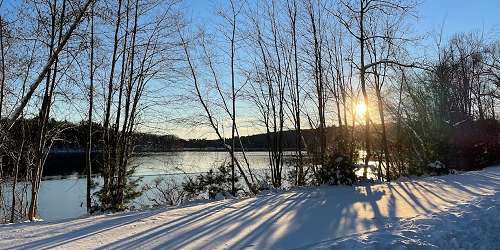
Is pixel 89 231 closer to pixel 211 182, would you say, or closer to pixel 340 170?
pixel 340 170

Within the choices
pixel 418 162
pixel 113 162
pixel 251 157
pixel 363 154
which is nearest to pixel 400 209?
pixel 363 154

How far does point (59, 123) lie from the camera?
1347 cm

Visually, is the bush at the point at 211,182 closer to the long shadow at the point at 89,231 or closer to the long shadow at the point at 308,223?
the long shadow at the point at 308,223

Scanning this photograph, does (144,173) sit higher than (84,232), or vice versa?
(144,173)

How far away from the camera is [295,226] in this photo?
21.3 feet

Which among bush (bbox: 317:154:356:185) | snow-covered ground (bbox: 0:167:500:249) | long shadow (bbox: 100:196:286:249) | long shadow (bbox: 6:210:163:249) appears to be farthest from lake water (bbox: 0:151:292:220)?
long shadow (bbox: 100:196:286:249)

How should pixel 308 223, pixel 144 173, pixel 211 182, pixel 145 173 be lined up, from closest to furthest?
pixel 308 223 → pixel 211 182 → pixel 144 173 → pixel 145 173

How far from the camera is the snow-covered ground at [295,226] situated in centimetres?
550

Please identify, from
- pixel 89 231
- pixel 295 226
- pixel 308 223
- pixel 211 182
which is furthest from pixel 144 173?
pixel 295 226

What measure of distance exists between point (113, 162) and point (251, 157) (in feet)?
23.7

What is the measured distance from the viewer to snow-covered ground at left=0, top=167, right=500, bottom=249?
18.0ft

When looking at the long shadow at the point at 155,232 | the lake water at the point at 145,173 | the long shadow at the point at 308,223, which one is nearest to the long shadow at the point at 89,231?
the long shadow at the point at 155,232

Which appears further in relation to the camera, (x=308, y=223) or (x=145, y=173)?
(x=145, y=173)

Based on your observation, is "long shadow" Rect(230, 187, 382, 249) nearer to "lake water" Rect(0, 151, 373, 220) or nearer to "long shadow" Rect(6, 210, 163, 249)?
"long shadow" Rect(6, 210, 163, 249)
